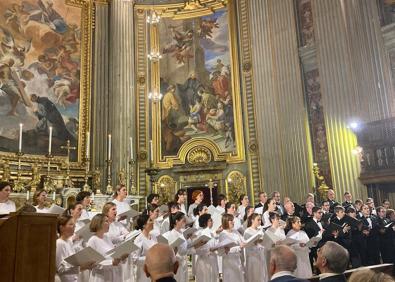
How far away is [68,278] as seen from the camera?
446cm

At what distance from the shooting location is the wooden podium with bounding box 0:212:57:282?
3488mm

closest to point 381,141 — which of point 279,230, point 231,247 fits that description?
point 279,230

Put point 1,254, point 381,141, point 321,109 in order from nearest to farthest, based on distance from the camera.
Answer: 1. point 1,254
2. point 381,141
3. point 321,109

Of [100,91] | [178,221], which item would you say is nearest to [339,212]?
[178,221]

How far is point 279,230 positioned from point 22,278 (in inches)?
197

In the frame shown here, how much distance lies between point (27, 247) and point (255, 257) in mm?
4787

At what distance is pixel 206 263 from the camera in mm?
7180

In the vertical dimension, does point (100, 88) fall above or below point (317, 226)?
above

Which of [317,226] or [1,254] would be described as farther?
[317,226]

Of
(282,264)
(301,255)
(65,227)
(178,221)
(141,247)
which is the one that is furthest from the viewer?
(301,255)

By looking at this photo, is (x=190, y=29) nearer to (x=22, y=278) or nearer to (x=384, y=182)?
(x=384, y=182)

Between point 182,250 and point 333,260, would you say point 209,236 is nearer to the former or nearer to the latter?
point 182,250

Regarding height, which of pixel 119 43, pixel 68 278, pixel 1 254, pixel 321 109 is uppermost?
pixel 119 43

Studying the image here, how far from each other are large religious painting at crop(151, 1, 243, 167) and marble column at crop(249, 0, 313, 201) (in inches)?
45.7
